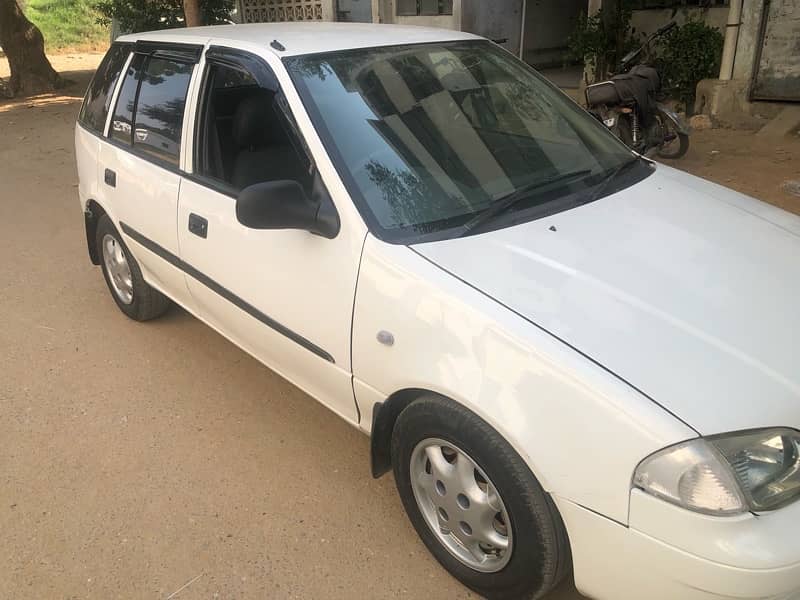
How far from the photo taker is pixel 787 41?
7.52 metres

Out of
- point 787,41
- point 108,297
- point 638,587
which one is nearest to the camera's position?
point 638,587

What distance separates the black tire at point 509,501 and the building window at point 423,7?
32.5ft

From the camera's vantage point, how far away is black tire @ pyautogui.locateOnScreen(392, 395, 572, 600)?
76.4 inches

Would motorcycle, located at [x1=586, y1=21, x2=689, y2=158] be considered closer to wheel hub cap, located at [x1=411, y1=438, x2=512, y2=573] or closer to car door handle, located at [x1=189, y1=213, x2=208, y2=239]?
car door handle, located at [x1=189, y1=213, x2=208, y2=239]

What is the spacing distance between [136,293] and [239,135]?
1.43 m

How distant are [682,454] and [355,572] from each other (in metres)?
1.32

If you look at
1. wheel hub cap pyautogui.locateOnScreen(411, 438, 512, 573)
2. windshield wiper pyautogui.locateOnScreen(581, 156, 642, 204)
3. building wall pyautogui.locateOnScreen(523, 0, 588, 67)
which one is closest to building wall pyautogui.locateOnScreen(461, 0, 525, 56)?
building wall pyautogui.locateOnScreen(523, 0, 588, 67)

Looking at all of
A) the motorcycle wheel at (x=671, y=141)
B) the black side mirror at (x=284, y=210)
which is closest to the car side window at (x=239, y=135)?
the black side mirror at (x=284, y=210)

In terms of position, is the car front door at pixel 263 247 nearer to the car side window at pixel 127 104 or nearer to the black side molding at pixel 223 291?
the black side molding at pixel 223 291

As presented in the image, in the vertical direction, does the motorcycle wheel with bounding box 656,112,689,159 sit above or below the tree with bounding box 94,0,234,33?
below

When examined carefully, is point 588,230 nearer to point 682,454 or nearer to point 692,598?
point 682,454

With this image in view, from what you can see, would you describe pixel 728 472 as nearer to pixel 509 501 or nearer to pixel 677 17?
pixel 509 501

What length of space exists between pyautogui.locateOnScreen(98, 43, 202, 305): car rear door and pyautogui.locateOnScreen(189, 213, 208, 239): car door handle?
0.18m

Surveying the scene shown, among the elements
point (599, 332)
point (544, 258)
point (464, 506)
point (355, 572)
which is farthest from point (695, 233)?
point (355, 572)
